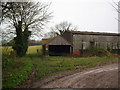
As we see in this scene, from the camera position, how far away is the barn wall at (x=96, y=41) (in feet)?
103

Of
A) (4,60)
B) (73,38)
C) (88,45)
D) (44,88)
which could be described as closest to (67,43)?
(73,38)

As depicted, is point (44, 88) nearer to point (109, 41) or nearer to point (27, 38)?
point (27, 38)

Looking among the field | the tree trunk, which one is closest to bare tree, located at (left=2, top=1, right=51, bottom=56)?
the tree trunk

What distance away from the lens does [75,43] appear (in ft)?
103

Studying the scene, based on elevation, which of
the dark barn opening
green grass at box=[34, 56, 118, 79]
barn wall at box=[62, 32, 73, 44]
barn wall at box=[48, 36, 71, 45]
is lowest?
green grass at box=[34, 56, 118, 79]

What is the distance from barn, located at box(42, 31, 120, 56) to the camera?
30.8 metres

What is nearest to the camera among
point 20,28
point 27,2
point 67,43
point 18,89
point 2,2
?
point 18,89

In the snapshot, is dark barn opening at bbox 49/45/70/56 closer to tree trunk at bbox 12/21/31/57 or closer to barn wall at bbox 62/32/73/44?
barn wall at bbox 62/32/73/44

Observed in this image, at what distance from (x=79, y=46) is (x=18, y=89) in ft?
82.9

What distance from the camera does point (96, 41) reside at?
32.5 meters

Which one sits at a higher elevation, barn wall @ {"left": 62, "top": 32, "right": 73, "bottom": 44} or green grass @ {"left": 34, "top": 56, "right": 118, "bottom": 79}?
barn wall @ {"left": 62, "top": 32, "right": 73, "bottom": 44}

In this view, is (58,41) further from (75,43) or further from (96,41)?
(96,41)

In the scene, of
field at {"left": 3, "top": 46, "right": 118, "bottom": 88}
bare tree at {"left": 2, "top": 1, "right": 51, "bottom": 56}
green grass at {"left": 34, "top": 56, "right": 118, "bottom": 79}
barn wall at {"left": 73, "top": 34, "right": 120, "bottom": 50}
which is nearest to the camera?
field at {"left": 3, "top": 46, "right": 118, "bottom": 88}

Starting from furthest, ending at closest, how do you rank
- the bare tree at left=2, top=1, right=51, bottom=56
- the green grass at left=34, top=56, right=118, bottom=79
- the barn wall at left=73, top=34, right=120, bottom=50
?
the barn wall at left=73, top=34, right=120, bottom=50, the bare tree at left=2, top=1, right=51, bottom=56, the green grass at left=34, top=56, right=118, bottom=79
